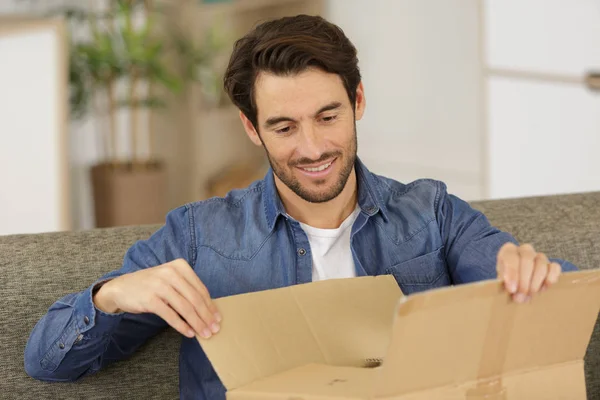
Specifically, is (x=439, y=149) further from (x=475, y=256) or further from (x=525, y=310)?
(x=525, y=310)

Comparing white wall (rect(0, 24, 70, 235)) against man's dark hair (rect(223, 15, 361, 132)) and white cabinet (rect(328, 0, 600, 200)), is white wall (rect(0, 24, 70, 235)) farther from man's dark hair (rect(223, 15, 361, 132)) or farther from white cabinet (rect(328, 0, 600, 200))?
man's dark hair (rect(223, 15, 361, 132))

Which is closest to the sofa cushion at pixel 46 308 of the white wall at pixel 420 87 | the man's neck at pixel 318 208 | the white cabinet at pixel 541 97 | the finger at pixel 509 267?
the man's neck at pixel 318 208

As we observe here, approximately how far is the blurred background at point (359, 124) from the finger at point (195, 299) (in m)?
2.05

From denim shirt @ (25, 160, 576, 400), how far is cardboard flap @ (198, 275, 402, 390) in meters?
0.24

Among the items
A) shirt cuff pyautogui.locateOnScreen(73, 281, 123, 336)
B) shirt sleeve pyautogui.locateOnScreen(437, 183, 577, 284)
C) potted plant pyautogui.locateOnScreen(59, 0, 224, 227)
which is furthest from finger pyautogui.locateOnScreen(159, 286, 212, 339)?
potted plant pyautogui.locateOnScreen(59, 0, 224, 227)

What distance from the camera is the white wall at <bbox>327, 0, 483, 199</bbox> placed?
11.1 ft

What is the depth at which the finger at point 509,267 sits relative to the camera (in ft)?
3.23

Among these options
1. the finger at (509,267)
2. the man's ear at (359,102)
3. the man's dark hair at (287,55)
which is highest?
the man's dark hair at (287,55)

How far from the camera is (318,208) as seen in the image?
1509 millimetres

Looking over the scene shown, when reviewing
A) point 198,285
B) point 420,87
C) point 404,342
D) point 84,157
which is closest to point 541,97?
point 420,87

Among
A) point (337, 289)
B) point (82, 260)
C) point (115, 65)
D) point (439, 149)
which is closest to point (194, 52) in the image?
point (115, 65)

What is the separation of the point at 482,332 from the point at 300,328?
10.0 inches

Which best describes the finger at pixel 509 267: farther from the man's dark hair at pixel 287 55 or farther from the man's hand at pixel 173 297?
the man's dark hair at pixel 287 55

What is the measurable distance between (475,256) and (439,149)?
216cm
